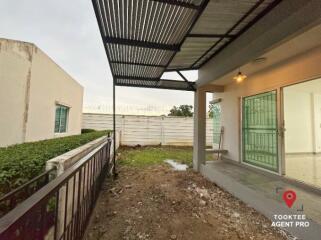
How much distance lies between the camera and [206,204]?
3.26 m

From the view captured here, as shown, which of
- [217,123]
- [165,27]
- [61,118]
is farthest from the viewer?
[61,118]

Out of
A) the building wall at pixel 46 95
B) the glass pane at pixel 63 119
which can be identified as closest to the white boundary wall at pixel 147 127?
the building wall at pixel 46 95

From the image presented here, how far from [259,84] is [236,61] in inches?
65.0

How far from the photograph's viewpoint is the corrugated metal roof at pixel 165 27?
2.07 m

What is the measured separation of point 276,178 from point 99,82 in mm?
14279

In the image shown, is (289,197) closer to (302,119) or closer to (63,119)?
(302,119)

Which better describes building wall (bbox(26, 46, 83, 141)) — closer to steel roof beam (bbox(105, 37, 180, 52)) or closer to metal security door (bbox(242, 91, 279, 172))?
steel roof beam (bbox(105, 37, 180, 52))

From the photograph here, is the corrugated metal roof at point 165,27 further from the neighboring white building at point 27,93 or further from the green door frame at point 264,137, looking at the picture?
the neighboring white building at point 27,93

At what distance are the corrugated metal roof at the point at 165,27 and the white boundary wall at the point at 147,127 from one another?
701cm

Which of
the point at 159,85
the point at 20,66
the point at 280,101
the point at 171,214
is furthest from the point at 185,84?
the point at 20,66

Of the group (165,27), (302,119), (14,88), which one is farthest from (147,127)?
(165,27)

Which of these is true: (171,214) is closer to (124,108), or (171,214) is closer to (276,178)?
(276,178)

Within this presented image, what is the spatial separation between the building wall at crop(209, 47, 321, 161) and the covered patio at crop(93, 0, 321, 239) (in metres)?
0.02

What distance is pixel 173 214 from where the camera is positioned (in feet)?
9.50
